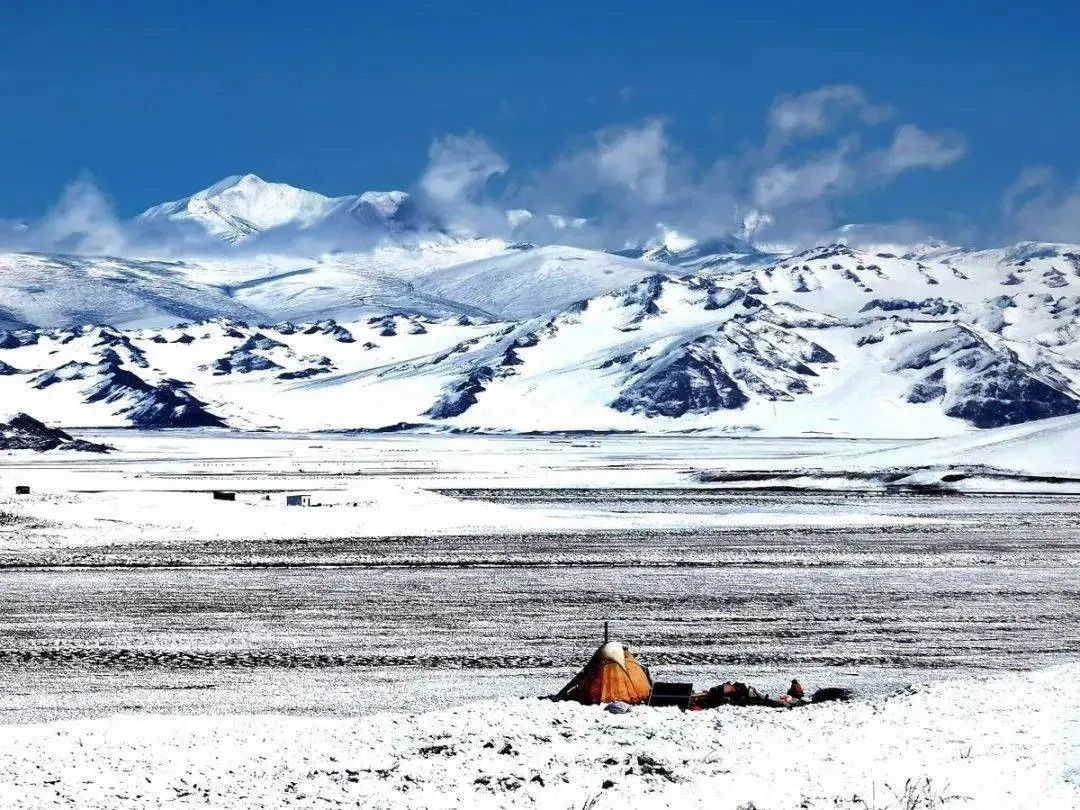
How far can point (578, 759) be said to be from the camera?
70.2ft

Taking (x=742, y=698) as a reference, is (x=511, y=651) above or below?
above

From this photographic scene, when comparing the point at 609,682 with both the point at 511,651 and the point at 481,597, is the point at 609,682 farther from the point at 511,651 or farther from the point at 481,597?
the point at 481,597

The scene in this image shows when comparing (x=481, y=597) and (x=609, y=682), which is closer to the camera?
(x=609, y=682)

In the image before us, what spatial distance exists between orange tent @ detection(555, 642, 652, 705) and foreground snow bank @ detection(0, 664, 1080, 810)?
79.0 inches

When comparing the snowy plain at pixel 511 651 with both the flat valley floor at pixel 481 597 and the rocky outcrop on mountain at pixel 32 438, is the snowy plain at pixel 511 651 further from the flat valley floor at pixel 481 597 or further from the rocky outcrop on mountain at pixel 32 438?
the rocky outcrop on mountain at pixel 32 438

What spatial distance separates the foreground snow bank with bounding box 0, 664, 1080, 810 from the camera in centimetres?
1992

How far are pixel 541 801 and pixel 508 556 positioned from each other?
120 ft

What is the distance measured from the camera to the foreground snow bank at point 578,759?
19922 millimetres

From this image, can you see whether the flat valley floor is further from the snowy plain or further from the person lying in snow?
the person lying in snow

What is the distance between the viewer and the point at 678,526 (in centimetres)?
7125

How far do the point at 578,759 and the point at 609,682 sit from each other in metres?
5.28

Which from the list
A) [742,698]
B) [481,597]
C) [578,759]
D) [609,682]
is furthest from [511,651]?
[578,759]

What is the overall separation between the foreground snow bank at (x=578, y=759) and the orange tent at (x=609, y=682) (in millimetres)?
2005

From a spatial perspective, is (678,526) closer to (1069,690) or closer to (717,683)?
(717,683)
